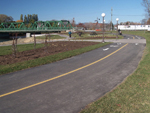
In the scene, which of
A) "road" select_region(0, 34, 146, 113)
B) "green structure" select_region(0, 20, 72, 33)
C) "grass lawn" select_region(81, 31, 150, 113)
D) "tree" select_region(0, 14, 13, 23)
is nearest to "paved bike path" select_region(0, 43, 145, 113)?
"road" select_region(0, 34, 146, 113)

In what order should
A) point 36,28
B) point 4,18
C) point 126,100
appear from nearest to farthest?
point 126,100, point 36,28, point 4,18

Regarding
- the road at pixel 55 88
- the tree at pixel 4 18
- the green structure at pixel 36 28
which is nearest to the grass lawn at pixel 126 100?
the road at pixel 55 88

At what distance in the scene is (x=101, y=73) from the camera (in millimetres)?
7980

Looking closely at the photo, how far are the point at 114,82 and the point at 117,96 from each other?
1632 mm

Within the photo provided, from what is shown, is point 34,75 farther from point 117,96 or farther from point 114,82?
point 117,96

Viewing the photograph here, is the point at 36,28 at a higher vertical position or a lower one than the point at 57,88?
higher

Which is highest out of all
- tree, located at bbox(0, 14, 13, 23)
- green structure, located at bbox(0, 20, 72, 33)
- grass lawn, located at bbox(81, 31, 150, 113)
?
tree, located at bbox(0, 14, 13, 23)

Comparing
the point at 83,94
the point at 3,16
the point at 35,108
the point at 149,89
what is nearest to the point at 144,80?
the point at 149,89

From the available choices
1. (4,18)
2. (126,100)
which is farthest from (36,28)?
(126,100)

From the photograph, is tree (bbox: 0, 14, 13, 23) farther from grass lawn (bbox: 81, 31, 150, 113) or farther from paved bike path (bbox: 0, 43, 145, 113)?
grass lawn (bbox: 81, 31, 150, 113)

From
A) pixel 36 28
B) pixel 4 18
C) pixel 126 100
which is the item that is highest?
pixel 4 18

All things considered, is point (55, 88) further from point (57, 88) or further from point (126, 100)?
point (126, 100)

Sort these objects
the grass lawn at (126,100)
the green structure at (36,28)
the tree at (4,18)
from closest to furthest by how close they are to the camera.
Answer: the grass lawn at (126,100)
the green structure at (36,28)
the tree at (4,18)

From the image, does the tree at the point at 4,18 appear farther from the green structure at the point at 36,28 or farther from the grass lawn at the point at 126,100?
the grass lawn at the point at 126,100
